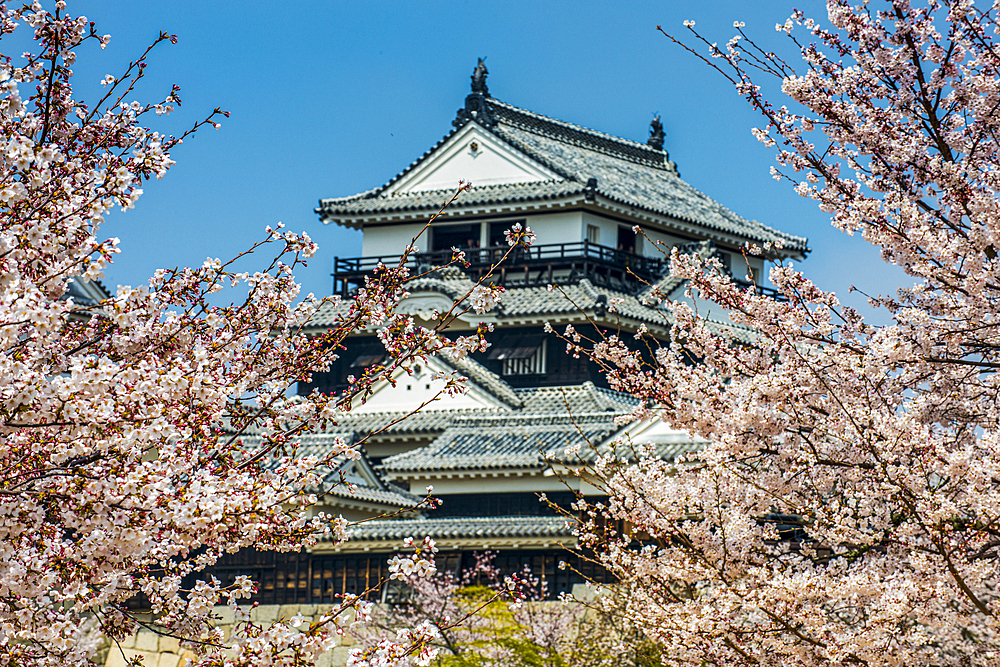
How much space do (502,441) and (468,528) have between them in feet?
11.4

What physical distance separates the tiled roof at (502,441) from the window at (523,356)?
4.21 meters

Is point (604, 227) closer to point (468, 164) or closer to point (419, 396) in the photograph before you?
point (468, 164)

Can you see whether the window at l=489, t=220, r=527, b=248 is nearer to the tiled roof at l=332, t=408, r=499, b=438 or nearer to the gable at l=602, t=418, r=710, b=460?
the tiled roof at l=332, t=408, r=499, b=438

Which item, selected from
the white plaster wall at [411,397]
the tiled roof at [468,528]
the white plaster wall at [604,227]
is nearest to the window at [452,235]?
the white plaster wall at [604,227]

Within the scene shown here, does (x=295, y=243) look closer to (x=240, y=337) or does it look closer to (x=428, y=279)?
(x=240, y=337)

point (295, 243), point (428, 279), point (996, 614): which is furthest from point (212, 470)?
point (428, 279)

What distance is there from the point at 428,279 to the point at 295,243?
24.7 m

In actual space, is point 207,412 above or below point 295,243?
below

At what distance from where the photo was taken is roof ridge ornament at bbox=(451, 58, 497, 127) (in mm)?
34500

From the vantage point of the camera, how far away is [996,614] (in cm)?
706

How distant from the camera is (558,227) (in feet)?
107

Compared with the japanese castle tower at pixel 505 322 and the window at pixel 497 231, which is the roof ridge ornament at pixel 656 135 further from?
the window at pixel 497 231

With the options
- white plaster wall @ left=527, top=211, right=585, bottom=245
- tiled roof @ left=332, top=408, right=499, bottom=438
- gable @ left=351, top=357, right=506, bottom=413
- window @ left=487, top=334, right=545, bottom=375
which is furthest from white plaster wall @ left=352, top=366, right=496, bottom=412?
white plaster wall @ left=527, top=211, right=585, bottom=245

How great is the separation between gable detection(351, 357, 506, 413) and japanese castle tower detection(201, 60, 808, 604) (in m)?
0.06
